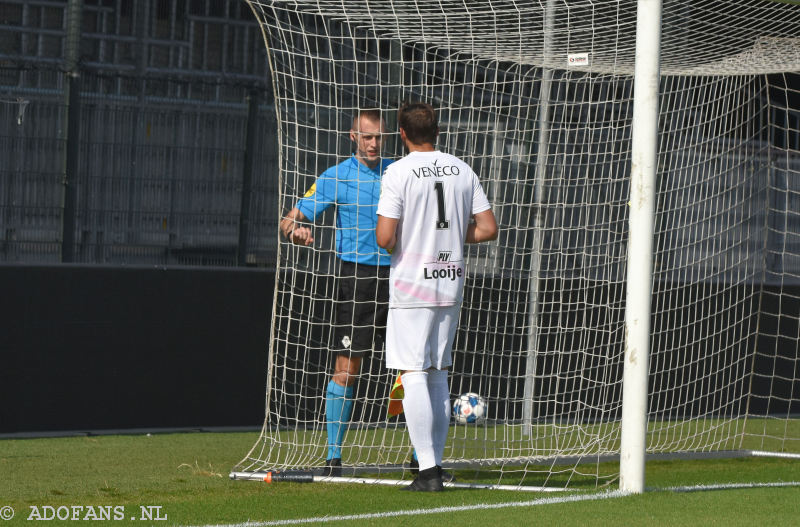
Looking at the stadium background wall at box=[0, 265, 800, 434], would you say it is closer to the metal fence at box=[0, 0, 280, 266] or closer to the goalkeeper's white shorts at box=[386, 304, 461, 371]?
the metal fence at box=[0, 0, 280, 266]

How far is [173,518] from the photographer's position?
4457 millimetres

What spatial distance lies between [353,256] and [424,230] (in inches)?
36.8

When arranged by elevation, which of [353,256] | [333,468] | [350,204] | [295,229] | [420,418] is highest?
[350,204]

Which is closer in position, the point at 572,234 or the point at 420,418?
the point at 420,418

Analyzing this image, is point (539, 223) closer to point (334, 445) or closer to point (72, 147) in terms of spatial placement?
point (334, 445)

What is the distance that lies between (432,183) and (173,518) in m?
1.87

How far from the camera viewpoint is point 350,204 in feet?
20.0

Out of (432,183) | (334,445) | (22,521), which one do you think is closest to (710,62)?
(432,183)

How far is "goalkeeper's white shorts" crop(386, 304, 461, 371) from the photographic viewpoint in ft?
17.0

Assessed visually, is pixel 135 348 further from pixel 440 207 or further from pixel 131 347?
pixel 440 207

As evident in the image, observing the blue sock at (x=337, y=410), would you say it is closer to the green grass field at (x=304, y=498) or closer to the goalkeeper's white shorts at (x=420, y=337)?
the green grass field at (x=304, y=498)

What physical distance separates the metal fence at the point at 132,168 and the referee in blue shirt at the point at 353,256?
2.51m

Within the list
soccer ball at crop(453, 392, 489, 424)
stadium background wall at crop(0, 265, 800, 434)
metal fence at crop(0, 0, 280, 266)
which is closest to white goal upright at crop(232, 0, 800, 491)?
soccer ball at crop(453, 392, 489, 424)

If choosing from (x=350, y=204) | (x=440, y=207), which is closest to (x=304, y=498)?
(x=440, y=207)
